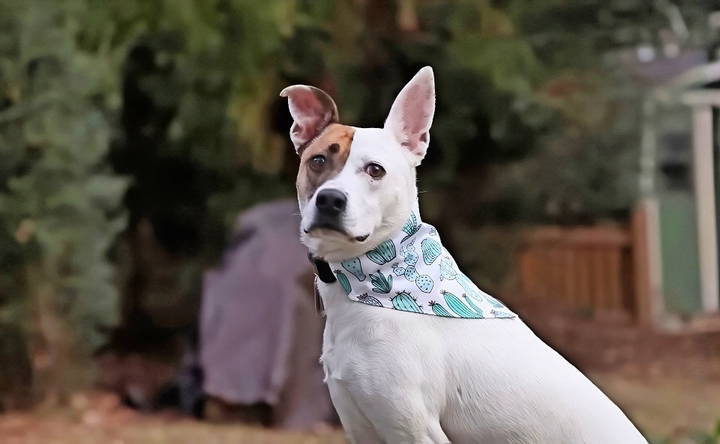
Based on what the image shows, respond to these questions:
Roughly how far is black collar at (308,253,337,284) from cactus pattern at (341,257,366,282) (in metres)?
0.07

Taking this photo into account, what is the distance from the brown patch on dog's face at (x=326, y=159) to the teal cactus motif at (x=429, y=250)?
37 centimetres

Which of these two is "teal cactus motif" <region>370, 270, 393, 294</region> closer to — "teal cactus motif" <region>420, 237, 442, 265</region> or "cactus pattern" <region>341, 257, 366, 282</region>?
"cactus pattern" <region>341, 257, 366, 282</region>

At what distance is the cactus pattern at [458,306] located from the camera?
2.98m

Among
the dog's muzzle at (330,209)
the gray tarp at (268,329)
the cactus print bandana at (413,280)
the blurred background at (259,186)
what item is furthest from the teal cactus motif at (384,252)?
the gray tarp at (268,329)

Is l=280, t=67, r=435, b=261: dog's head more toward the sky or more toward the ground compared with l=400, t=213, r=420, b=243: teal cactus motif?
more toward the sky

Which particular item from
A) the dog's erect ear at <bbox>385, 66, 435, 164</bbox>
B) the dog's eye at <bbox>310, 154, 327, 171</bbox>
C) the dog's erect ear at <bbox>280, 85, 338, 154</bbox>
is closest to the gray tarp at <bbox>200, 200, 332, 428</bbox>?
the dog's erect ear at <bbox>280, 85, 338, 154</bbox>

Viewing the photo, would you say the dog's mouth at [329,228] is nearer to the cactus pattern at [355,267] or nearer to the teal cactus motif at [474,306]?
the cactus pattern at [355,267]

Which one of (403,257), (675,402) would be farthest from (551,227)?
(403,257)

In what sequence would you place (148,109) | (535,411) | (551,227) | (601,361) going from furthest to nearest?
(551,227) < (601,361) < (148,109) < (535,411)

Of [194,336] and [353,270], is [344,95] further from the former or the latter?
[353,270]

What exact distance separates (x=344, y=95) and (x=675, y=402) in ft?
12.3

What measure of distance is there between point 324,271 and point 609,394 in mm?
6240

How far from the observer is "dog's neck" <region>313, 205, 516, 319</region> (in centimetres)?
296

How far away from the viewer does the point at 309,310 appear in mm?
7371
